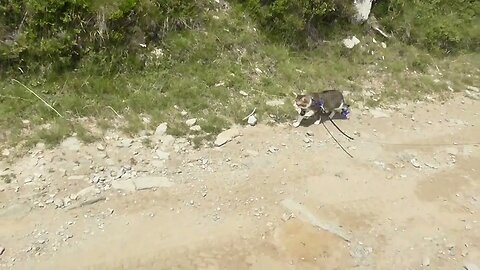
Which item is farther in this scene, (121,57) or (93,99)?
(121,57)

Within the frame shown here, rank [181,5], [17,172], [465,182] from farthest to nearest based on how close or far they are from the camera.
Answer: [181,5] < [465,182] < [17,172]

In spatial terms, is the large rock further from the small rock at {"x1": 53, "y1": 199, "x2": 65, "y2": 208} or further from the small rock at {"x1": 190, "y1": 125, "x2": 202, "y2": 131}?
the small rock at {"x1": 53, "y1": 199, "x2": 65, "y2": 208}

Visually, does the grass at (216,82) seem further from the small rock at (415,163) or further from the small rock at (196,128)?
the small rock at (415,163)

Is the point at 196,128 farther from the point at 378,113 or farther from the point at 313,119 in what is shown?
the point at 378,113

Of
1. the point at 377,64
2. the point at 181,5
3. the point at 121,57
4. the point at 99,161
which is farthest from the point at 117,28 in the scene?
the point at 377,64

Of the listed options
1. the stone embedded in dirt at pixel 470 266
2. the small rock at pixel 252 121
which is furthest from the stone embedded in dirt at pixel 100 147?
the stone embedded in dirt at pixel 470 266

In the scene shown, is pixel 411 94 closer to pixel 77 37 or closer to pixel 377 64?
pixel 377 64
